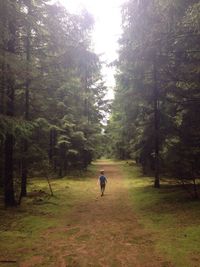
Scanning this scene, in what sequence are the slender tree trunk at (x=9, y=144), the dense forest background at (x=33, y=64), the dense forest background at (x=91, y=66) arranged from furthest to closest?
1. the slender tree trunk at (x=9, y=144)
2. the dense forest background at (x=33, y=64)
3. the dense forest background at (x=91, y=66)

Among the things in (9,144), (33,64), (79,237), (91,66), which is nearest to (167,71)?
(91,66)

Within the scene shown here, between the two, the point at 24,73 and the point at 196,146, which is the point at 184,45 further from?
the point at 24,73

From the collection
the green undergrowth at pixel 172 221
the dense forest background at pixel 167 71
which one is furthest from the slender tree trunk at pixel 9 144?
the green undergrowth at pixel 172 221

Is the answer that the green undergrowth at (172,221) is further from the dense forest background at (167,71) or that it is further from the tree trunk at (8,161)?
the tree trunk at (8,161)

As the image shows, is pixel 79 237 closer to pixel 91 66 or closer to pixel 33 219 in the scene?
pixel 33 219

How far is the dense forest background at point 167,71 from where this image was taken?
12.0m

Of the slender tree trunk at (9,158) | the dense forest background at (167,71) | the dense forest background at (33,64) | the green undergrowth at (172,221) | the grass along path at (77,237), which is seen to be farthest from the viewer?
the slender tree trunk at (9,158)

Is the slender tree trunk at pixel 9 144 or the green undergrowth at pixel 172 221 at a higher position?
the slender tree trunk at pixel 9 144

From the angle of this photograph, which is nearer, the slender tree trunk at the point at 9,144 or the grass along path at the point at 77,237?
the grass along path at the point at 77,237

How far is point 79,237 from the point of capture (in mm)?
10797

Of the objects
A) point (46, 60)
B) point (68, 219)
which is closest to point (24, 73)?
point (46, 60)

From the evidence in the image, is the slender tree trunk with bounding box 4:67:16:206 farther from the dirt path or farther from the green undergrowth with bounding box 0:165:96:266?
the dirt path

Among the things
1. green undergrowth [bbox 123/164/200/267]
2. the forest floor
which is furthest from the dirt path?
green undergrowth [bbox 123/164/200/267]

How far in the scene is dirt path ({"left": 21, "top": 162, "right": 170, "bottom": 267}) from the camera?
330 inches
